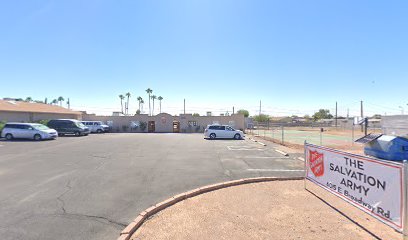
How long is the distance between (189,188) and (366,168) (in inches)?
173

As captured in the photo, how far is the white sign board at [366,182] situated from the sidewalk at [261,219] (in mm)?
399

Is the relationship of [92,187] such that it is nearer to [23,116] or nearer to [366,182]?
[366,182]

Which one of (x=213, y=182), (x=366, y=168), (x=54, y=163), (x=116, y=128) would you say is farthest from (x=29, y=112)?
(x=366, y=168)

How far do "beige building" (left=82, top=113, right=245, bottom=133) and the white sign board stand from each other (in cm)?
3517

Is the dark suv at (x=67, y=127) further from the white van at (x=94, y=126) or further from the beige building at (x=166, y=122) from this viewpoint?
the beige building at (x=166, y=122)

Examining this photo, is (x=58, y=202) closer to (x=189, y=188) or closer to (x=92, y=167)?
(x=189, y=188)

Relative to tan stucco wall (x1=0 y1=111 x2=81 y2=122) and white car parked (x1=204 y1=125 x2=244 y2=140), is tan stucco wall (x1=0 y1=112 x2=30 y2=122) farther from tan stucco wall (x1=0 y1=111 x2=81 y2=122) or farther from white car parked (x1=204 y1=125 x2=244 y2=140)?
white car parked (x1=204 y1=125 x2=244 y2=140)

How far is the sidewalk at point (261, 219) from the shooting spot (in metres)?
4.23

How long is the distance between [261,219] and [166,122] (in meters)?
38.4

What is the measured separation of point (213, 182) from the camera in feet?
25.1

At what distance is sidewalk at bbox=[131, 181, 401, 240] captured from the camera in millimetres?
4234

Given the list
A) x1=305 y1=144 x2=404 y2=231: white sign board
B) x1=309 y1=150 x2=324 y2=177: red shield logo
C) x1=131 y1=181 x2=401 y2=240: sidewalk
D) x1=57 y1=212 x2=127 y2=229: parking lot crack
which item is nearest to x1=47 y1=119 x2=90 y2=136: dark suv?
x1=57 y1=212 x2=127 y2=229: parking lot crack

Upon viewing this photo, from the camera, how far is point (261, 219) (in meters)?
4.86

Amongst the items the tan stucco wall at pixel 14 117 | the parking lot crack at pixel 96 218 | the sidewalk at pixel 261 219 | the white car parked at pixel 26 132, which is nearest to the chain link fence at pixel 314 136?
the sidewalk at pixel 261 219
